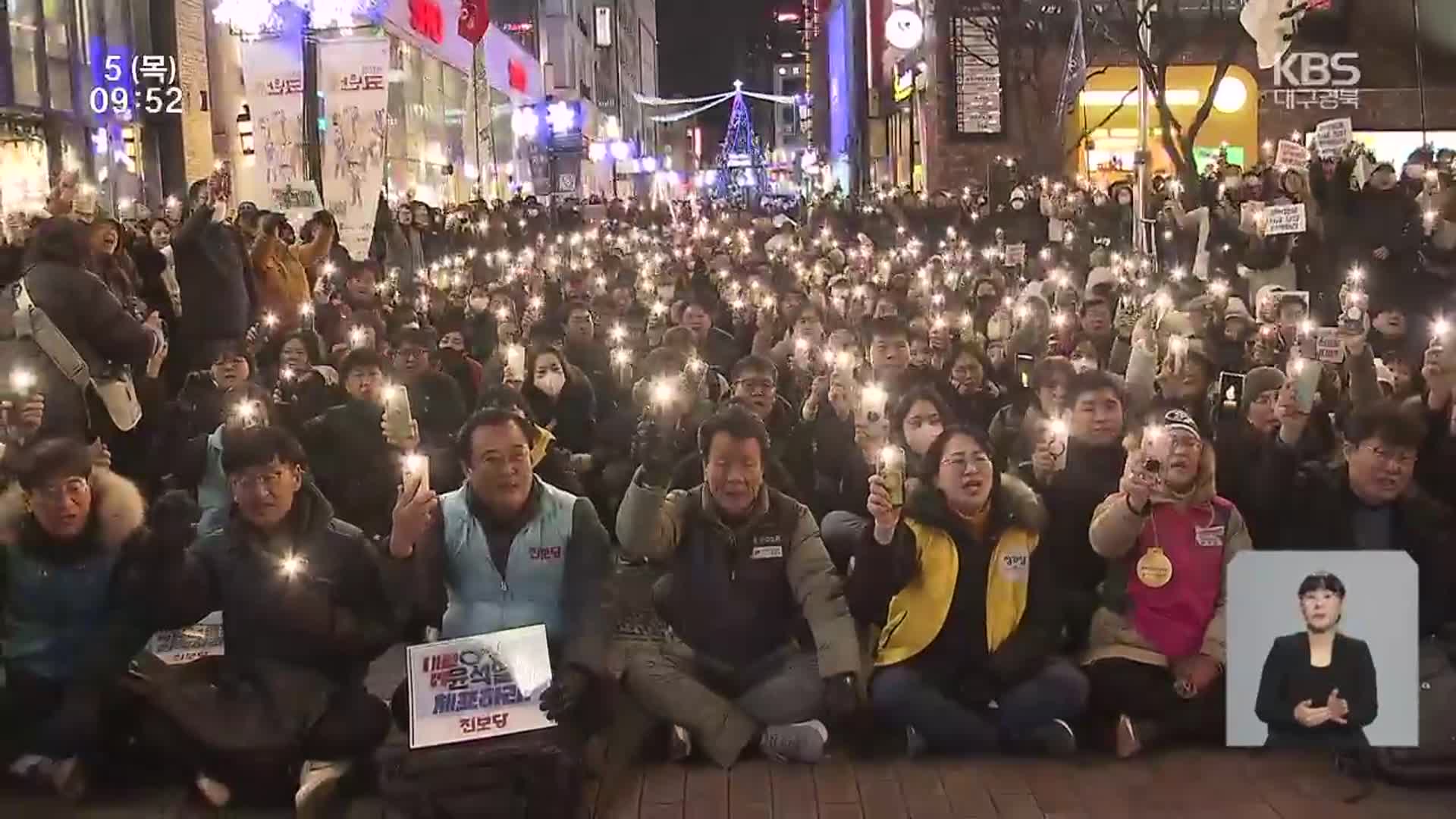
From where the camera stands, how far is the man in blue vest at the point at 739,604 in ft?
17.7

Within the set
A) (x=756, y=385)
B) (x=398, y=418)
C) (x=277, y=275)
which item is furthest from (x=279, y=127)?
(x=398, y=418)

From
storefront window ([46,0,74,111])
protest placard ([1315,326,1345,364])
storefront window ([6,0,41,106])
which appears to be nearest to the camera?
protest placard ([1315,326,1345,364])

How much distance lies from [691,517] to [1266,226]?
243 inches

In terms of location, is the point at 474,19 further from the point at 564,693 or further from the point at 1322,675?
the point at 1322,675

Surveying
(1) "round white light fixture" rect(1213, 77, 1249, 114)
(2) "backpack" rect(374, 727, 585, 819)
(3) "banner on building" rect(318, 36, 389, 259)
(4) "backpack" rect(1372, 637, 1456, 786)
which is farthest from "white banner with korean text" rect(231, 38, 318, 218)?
(1) "round white light fixture" rect(1213, 77, 1249, 114)

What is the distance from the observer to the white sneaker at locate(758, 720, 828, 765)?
5.39 metres

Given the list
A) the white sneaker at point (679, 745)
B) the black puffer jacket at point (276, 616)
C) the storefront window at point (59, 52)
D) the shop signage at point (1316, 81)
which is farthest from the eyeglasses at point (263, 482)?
the shop signage at point (1316, 81)

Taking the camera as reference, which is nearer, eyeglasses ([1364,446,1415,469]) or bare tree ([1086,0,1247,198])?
eyeglasses ([1364,446,1415,469])

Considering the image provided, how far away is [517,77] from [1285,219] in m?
41.9

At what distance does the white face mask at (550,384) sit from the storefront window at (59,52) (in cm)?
1337

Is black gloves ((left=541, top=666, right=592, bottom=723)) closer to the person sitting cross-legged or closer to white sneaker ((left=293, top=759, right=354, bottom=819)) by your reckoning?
the person sitting cross-legged

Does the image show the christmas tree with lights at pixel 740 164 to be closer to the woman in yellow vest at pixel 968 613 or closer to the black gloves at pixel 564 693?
the woman in yellow vest at pixel 968 613

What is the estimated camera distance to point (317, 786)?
502 cm

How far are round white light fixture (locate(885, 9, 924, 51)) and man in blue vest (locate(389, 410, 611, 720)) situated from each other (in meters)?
28.0
